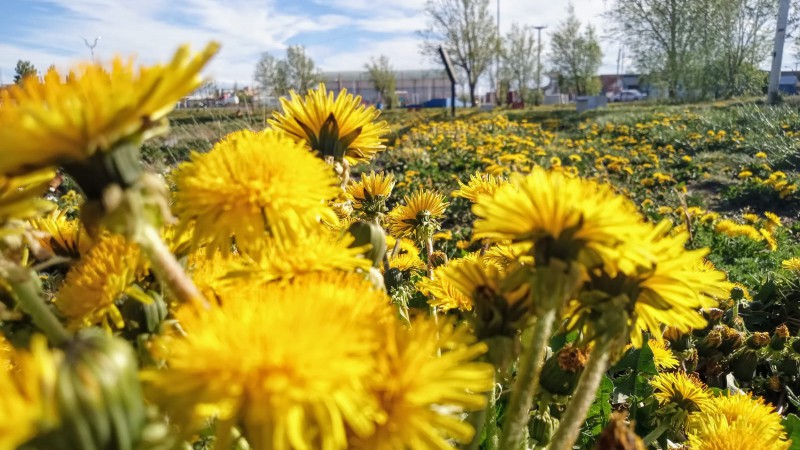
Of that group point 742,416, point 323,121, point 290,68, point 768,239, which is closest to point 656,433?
point 742,416

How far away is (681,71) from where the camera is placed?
33062 millimetres

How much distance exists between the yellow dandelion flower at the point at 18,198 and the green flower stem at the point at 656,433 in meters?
1.52

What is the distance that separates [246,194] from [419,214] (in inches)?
51.7

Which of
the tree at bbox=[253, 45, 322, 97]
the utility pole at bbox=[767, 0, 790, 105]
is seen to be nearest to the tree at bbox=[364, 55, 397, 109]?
the tree at bbox=[253, 45, 322, 97]

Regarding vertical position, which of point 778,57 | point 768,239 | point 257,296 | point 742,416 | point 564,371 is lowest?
point 768,239

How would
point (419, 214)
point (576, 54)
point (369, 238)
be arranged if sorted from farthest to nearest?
point (576, 54) < point (419, 214) < point (369, 238)

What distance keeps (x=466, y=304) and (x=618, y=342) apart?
0.44m

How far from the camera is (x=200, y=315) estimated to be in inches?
22.9

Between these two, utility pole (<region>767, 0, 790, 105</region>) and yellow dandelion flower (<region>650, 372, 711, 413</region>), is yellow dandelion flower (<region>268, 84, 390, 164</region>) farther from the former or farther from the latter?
utility pole (<region>767, 0, 790, 105</region>)

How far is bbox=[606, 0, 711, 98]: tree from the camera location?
32.3 meters

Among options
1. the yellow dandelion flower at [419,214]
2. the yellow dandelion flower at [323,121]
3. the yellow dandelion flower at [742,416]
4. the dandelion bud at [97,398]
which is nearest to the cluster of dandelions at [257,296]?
the dandelion bud at [97,398]

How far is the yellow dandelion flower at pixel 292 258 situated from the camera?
716 mm

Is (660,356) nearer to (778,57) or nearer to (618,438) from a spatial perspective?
(618,438)

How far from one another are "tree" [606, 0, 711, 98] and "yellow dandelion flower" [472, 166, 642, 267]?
37.4 meters
